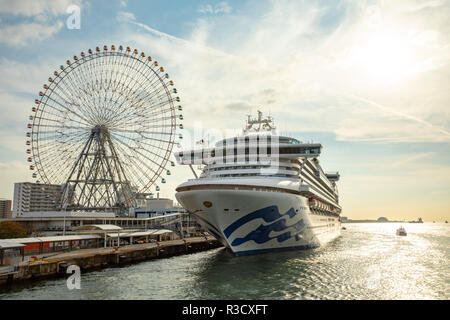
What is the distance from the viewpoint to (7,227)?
133 feet

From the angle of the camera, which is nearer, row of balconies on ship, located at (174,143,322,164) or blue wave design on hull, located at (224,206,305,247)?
blue wave design on hull, located at (224,206,305,247)

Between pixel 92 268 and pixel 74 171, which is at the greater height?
pixel 74 171

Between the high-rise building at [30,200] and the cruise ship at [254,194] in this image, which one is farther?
the high-rise building at [30,200]

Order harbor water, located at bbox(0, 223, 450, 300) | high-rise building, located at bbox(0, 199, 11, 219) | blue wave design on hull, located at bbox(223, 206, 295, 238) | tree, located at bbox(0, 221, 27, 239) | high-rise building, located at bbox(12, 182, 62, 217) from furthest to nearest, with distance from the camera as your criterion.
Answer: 1. high-rise building, located at bbox(0, 199, 11, 219)
2. high-rise building, located at bbox(12, 182, 62, 217)
3. tree, located at bbox(0, 221, 27, 239)
4. blue wave design on hull, located at bbox(223, 206, 295, 238)
5. harbor water, located at bbox(0, 223, 450, 300)

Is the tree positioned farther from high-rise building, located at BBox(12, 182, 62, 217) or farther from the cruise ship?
high-rise building, located at BBox(12, 182, 62, 217)

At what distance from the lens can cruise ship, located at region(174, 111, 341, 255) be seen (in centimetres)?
2667

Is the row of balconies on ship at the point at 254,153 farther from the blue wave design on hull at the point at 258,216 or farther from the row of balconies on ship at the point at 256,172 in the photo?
the blue wave design on hull at the point at 258,216

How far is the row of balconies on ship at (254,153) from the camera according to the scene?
3266 centimetres

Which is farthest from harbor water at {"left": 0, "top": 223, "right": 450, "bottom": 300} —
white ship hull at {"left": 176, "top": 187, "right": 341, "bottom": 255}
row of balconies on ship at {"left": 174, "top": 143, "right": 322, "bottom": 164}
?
row of balconies on ship at {"left": 174, "top": 143, "right": 322, "bottom": 164}

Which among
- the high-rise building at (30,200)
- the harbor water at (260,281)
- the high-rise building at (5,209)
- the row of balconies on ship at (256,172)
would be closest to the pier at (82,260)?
the harbor water at (260,281)

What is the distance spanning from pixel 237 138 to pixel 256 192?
36.5ft

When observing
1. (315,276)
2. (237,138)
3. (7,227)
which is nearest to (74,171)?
(7,227)

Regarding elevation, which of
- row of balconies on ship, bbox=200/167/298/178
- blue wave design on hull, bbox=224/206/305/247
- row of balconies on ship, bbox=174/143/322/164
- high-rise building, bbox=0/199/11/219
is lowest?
high-rise building, bbox=0/199/11/219
